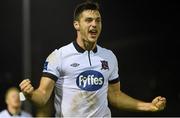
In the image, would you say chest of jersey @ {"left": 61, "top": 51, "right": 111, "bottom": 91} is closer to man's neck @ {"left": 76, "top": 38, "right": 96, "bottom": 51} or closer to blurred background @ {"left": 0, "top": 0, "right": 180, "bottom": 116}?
man's neck @ {"left": 76, "top": 38, "right": 96, "bottom": 51}

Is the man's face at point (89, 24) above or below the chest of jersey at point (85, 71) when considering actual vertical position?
above

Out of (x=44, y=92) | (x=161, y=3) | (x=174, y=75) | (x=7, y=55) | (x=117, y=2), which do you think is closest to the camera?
(x=44, y=92)

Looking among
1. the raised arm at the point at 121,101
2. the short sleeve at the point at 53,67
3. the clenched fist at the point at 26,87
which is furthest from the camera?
the raised arm at the point at 121,101

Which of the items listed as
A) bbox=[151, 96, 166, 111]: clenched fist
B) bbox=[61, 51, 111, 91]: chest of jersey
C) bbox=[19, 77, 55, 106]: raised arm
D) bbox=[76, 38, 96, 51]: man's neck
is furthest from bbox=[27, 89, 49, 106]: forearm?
bbox=[151, 96, 166, 111]: clenched fist

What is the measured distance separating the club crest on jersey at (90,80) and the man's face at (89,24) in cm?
12

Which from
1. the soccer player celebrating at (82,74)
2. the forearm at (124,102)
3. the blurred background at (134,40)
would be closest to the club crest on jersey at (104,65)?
the soccer player celebrating at (82,74)

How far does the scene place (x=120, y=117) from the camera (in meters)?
3.28

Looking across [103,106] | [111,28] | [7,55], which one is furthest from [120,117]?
[7,55]

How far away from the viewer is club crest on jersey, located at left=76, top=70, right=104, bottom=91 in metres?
1.96

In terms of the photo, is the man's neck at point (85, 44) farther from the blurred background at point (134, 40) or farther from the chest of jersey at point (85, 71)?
the blurred background at point (134, 40)

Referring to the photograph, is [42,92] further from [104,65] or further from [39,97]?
[104,65]

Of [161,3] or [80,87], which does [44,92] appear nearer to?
[80,87]

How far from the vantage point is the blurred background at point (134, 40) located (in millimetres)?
2756

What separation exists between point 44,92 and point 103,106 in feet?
0.76
